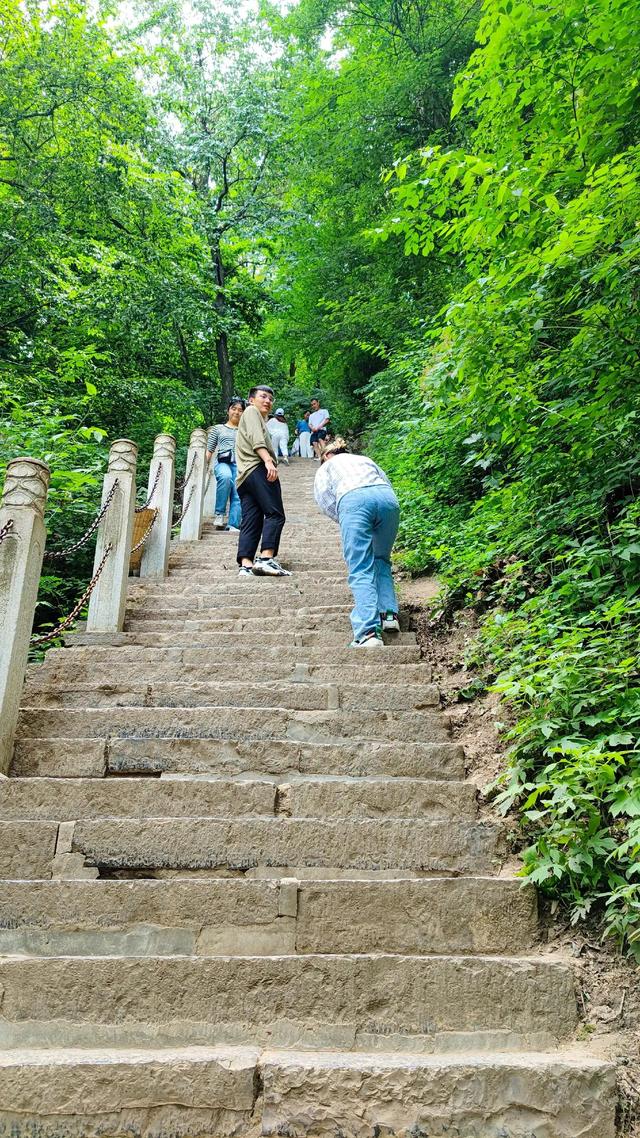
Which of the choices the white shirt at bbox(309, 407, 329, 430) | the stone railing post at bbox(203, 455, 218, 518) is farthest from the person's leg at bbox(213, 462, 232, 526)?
the white shirt at bbox(309, 407, 329, 430)

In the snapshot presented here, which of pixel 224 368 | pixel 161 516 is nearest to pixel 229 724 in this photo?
pixel 161 516

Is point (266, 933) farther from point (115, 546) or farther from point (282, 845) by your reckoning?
point (115, 546)

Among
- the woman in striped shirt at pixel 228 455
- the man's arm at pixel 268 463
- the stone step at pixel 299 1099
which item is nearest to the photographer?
the stone step at pixel 299 1099

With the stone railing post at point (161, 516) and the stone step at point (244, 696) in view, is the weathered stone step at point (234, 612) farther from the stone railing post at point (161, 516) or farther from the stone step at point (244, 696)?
the stone step at point (244, 696)

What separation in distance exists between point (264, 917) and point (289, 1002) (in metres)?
0.34

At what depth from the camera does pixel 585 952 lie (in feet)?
8.07

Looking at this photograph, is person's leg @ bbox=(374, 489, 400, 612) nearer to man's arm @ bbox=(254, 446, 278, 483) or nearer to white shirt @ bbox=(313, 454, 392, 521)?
white shirt @ bbox=(313, 454, 392, 521)

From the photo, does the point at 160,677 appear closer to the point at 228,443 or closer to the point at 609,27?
the point at 609,27

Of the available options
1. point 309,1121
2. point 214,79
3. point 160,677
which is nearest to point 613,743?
point 309,1121

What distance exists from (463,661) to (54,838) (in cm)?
265

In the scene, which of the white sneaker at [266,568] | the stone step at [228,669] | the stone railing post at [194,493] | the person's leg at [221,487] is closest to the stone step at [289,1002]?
the stone step at [228,669]

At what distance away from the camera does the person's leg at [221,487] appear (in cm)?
1048

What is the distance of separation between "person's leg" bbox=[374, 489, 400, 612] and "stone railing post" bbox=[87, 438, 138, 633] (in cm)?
189

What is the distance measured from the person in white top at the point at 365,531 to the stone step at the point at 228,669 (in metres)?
0.27
